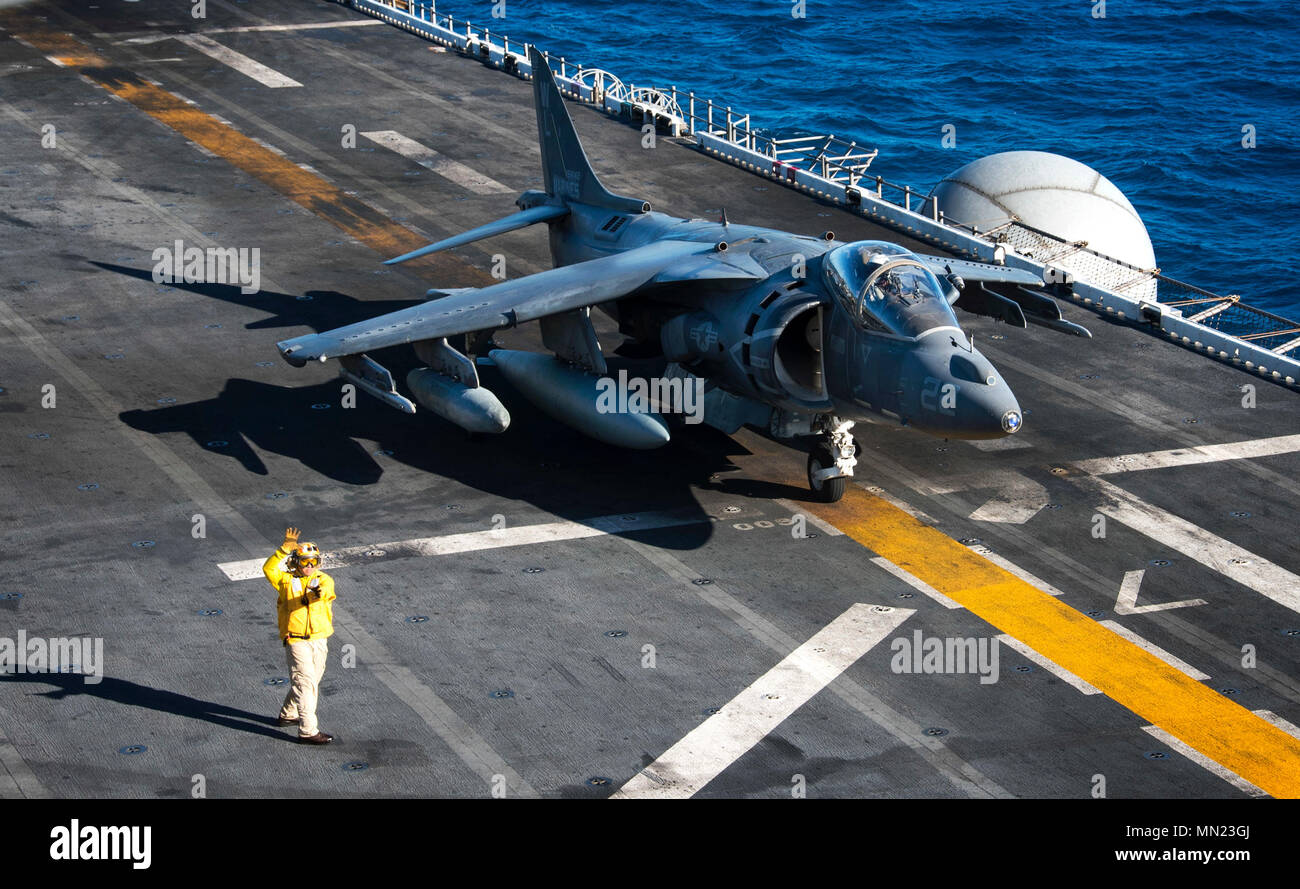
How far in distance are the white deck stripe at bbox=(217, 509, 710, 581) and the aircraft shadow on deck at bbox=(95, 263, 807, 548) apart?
29 centimetres

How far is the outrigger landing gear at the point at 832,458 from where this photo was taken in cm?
2627

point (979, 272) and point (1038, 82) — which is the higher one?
point (979, 272)

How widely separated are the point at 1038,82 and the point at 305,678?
69.3 meters

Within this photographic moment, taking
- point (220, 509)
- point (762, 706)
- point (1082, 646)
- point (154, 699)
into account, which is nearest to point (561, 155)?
point (220, 509)

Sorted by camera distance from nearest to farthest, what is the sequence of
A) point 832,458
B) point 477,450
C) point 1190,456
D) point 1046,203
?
point 832,458, point 477,450, point 1190,456, point 1046,203

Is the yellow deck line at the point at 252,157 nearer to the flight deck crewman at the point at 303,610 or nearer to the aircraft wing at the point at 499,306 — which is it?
the aircraft wing at the point at 499,306

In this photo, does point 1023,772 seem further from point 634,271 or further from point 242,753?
point 634,271

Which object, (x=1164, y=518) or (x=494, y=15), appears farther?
(x=494, y=15)

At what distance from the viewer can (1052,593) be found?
24.0 meters

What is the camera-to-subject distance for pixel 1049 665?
2194 centimetres

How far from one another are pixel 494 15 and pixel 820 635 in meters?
76.4

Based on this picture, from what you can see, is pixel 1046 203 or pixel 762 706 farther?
pixel 1046 203

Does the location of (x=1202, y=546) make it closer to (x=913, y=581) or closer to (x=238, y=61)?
(x=913, y=581)
